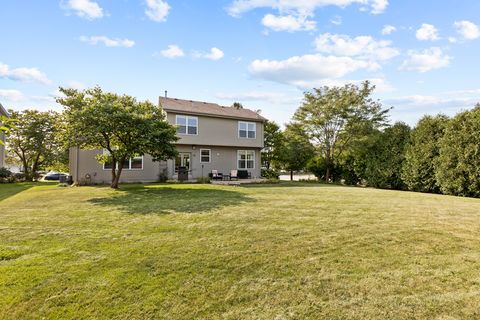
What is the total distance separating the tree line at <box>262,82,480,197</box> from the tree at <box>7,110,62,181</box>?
20.2 meters

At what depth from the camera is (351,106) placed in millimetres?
20344

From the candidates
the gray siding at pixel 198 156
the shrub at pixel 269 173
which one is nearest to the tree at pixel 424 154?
the gray siding at pixel 198 156

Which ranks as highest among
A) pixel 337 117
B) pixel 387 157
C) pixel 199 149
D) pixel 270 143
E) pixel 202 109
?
pixel 202 109

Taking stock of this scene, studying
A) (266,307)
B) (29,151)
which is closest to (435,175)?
(266,307)

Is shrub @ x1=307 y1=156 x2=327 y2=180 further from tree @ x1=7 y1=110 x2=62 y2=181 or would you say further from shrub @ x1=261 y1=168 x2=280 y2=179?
tree @ x1=7 y1=110 x2=62 y2=181

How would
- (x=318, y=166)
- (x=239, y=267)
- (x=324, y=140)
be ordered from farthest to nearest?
(x=318, y=166) < (x=324, y=140) < (x=239, y=267)

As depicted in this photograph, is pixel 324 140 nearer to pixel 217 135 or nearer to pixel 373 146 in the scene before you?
pixel 373 146

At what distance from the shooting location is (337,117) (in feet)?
68.5

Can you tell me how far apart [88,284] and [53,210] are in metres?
5.34

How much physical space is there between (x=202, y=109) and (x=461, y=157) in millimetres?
16348

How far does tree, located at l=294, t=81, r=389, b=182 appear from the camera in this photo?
2003 cm

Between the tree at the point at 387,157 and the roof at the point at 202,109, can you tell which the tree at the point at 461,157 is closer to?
the tree at the point at 387,157

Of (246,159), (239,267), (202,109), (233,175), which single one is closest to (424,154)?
(233,175)

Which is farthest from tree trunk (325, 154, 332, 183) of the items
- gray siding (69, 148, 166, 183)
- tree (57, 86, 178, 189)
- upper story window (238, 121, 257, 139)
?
tree (57, 86, 178, 189)
